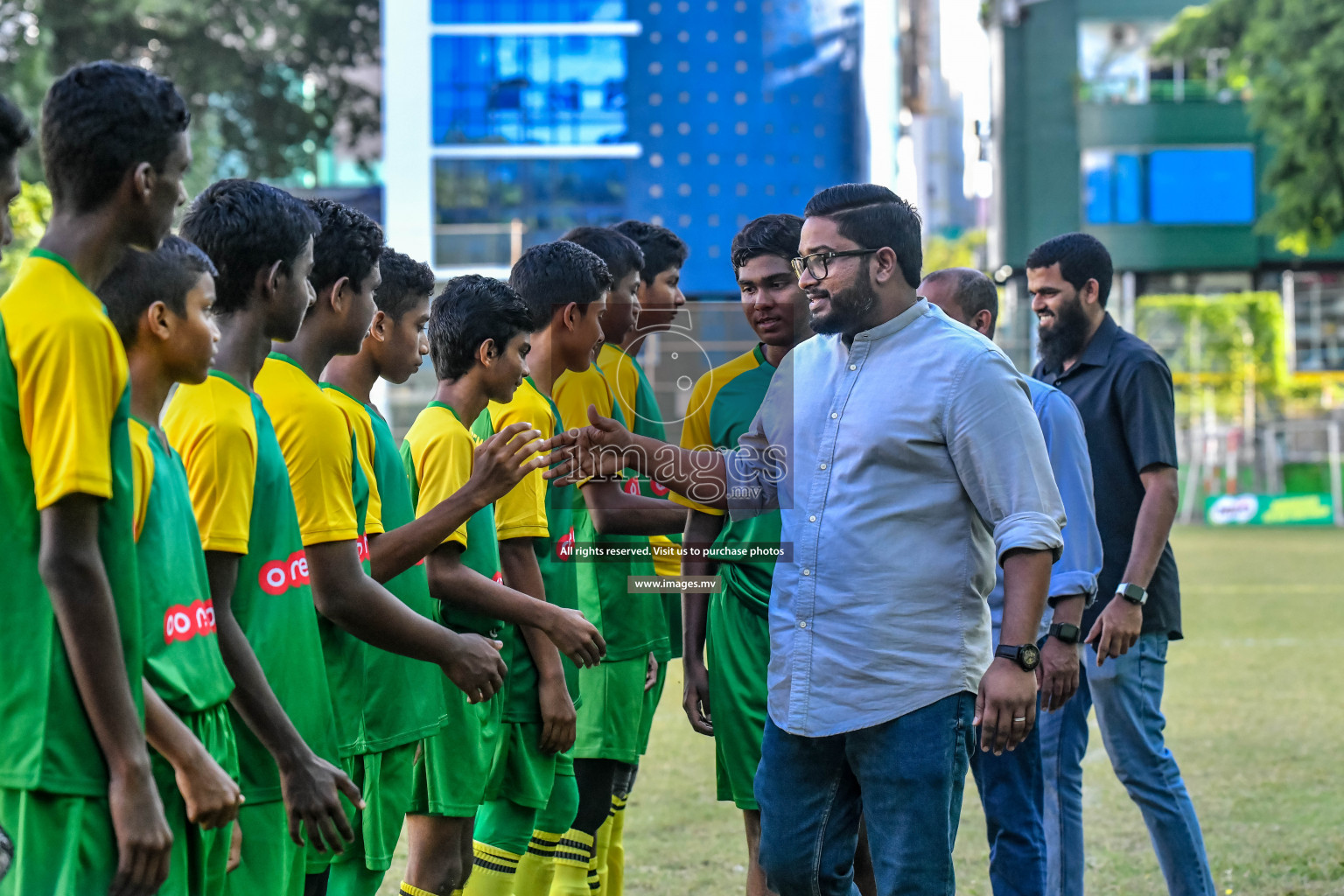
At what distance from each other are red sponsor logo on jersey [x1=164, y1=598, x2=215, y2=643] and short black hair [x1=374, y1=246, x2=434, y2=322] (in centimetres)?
136

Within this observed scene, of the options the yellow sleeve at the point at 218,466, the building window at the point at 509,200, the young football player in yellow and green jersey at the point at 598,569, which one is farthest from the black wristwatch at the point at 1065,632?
the building window at the point at 509,200

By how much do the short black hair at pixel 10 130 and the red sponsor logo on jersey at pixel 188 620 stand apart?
0.80 metres

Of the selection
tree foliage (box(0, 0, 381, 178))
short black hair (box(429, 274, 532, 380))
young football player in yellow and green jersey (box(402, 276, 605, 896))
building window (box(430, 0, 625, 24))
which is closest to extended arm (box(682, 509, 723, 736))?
young football player in yellow and green jersey (box(402, 276, 605, 896))

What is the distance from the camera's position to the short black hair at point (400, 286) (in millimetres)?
3852

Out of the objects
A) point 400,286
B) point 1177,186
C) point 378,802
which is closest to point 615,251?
point 400,286

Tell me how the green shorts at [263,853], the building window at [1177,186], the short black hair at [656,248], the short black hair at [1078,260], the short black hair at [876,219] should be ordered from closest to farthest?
the green shorts at [263,853]
the short black hair at [876,219]
the short black hair at [1078,260]
the short black hair at [656,248]
the building window at [1177,186]

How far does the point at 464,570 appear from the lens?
3.79 metres

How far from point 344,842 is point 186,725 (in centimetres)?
50

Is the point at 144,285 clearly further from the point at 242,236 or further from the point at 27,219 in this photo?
the point at 27,219

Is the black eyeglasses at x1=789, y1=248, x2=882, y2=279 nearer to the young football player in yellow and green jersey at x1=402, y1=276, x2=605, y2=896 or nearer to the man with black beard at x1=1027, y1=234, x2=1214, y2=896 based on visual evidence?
the young football player in yellow and green jersey at x1=402, y1=276, x2=605, y2=896

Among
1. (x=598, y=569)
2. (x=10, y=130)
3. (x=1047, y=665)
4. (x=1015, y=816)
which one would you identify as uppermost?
(x=10, y=130)

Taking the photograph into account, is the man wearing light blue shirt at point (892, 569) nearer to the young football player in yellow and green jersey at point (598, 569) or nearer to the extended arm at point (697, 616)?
the extended arm at point (697, 616)

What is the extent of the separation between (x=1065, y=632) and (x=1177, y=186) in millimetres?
36958

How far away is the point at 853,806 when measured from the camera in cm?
367
